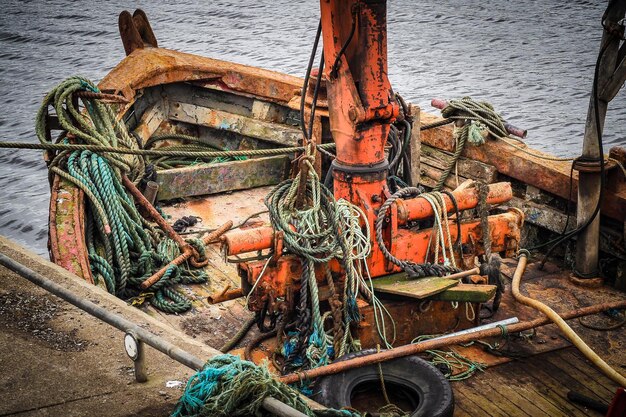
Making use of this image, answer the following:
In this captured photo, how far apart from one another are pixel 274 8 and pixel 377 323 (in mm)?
24944

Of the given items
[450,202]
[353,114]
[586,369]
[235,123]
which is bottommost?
[586,369]

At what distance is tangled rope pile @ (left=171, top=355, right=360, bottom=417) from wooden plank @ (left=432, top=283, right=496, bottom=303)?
203cm

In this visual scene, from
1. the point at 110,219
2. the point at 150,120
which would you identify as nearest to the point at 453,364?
the point at 110,219

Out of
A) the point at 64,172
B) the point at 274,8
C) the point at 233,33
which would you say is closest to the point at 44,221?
the point at 64,172

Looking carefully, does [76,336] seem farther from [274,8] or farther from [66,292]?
[274,8]

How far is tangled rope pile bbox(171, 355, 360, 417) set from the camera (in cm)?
317

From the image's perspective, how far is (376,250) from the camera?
539cm

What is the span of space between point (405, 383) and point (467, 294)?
0.89 metres

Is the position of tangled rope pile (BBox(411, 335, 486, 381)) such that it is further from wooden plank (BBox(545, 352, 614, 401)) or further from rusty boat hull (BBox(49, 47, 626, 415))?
wooden plank (BBox(545, 352, 614, 401))

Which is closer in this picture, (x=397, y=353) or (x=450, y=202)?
(x=397, y=353)

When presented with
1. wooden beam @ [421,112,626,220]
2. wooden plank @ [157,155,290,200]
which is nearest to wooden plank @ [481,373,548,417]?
wooden beam @ [421,112,626,220]

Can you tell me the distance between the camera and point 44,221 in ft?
39.3

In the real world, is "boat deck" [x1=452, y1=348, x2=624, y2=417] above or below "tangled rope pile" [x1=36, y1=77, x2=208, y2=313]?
below

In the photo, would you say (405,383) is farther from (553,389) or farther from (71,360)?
(71,360)
